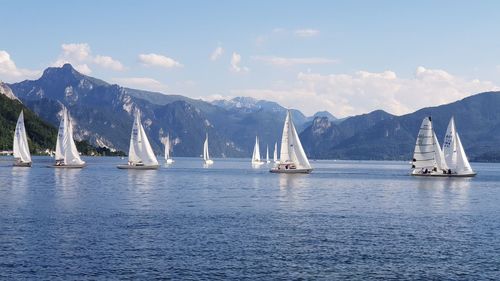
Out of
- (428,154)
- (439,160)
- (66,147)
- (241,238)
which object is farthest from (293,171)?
(241,238)

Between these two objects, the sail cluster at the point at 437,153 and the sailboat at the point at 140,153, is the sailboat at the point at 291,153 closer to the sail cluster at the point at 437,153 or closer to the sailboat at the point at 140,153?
the sail cluster at the point at 437,153

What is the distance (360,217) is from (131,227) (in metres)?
27.3

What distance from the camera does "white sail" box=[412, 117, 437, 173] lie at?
167 m

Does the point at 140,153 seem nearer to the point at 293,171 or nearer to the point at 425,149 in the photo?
the point at 293,171

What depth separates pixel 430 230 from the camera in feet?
215

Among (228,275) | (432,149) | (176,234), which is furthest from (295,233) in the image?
(432,149)

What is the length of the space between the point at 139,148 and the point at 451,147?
84.4 meters

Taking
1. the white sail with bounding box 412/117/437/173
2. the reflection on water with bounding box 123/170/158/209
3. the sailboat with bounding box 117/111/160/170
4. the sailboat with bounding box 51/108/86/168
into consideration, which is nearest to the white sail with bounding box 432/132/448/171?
the white sail with bounding box 412/117/437/173

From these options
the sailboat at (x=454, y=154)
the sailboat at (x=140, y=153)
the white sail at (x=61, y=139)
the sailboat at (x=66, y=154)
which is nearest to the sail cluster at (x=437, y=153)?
the sailboat at (x=454, y=154)

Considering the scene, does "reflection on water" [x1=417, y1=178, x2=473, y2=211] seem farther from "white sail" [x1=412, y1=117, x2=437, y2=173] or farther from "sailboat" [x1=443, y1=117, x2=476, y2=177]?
"white sail" [x1=412, y1=117, x2=437, y2=173]

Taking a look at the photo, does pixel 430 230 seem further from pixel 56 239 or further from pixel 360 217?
pixel 56 239

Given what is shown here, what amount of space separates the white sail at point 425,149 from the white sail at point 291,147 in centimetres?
2980

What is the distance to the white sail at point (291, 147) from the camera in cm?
16300

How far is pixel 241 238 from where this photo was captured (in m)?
57.7
